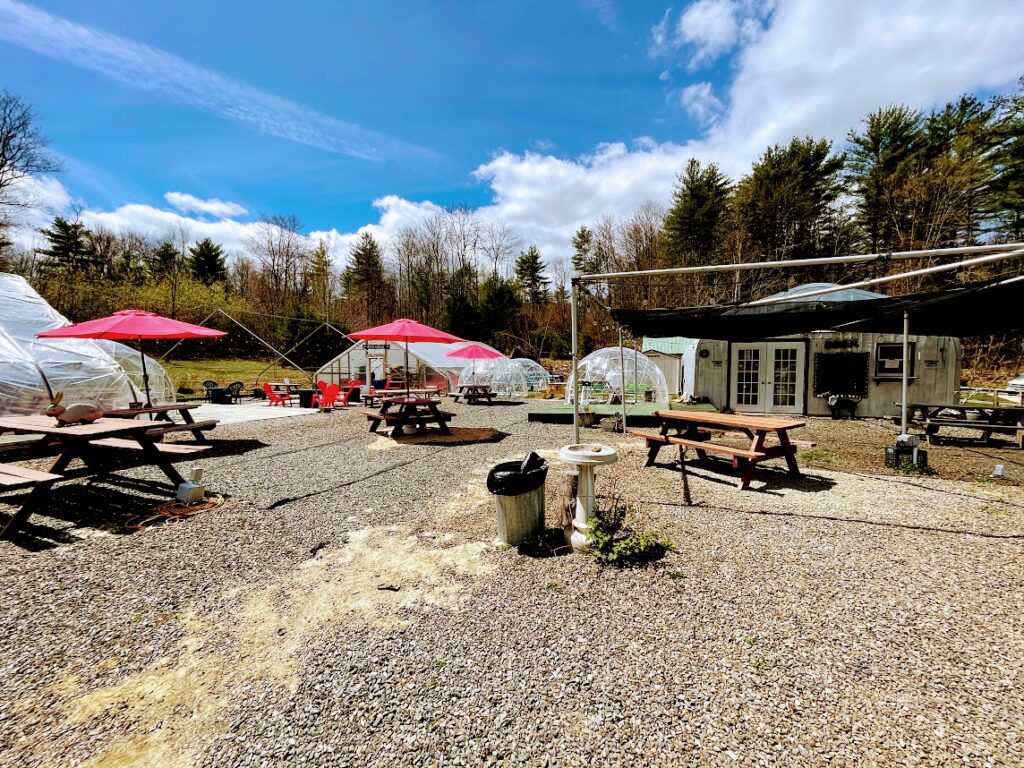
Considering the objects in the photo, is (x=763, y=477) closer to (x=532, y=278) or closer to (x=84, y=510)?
(x=84, y=510)

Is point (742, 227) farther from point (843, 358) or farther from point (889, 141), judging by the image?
point (843, 358)

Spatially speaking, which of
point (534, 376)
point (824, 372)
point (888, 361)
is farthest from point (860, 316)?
point (534, 376)

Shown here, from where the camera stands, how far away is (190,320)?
81.6ft

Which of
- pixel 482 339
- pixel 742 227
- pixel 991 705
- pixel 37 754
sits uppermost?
pixel 742 227

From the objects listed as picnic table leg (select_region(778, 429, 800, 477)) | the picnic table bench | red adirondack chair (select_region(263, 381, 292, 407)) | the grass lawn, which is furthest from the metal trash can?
the grass lawn

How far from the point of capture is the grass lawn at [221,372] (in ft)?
65.6

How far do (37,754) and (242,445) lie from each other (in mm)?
7328

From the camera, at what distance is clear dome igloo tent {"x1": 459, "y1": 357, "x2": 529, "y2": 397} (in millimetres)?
18328

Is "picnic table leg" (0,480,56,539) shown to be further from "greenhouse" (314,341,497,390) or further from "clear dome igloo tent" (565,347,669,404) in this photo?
"greenhouse" (314,341,497,390)

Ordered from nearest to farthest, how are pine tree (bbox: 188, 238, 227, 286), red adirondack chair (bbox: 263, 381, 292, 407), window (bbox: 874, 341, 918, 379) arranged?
window (bbox: 874, 341, 918, 379) → red adirondack chair (bbox: 263, 381, 292, 407) → pine tree (bbox: 188, 238, 227, 286)

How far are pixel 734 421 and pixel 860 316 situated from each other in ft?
8.18

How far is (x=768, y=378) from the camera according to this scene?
42.1 ft

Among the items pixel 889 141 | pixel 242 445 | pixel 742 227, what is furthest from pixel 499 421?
pixel 889 141

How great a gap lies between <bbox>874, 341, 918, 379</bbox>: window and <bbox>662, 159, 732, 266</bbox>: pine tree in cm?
1499
